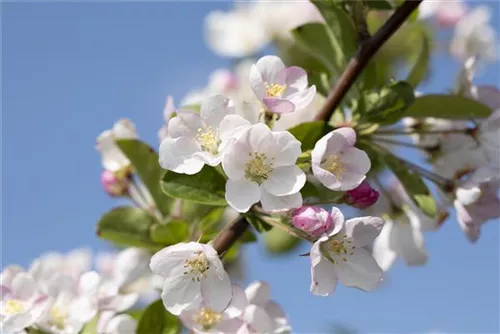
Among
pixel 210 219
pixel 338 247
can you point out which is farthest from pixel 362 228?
pixel 210 219

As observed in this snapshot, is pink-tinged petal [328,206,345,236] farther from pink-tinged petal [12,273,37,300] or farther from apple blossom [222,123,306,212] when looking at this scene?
pink-tinged petal [12,273,37,300]

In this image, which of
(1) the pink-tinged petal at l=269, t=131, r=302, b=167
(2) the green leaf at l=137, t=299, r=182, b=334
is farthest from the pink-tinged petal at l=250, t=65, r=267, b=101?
(2) the green leaf at l=137, t=299, r=182, b=334

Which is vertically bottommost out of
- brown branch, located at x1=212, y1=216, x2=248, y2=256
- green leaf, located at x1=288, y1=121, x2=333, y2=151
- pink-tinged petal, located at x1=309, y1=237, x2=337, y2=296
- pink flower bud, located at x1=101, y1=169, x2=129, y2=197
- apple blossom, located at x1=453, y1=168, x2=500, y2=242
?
apple blossom, located at x1=453, y1=168, x2=500, y2=242

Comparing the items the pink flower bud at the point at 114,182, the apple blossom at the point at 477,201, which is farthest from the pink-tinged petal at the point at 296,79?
the pink flower bud at the point at 114,182

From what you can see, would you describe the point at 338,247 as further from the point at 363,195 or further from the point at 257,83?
the point at 257,83

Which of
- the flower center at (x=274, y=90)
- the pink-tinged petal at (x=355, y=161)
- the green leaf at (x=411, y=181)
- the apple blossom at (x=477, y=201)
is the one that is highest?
the flower center at (x=274, y=90)

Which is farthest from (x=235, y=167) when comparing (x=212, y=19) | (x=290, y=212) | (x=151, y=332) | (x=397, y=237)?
(x=212, y=19)

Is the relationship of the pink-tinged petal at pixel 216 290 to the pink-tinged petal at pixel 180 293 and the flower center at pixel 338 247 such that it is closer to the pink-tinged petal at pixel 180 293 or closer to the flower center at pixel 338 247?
the pink-tinged petal at pixel 180 293
